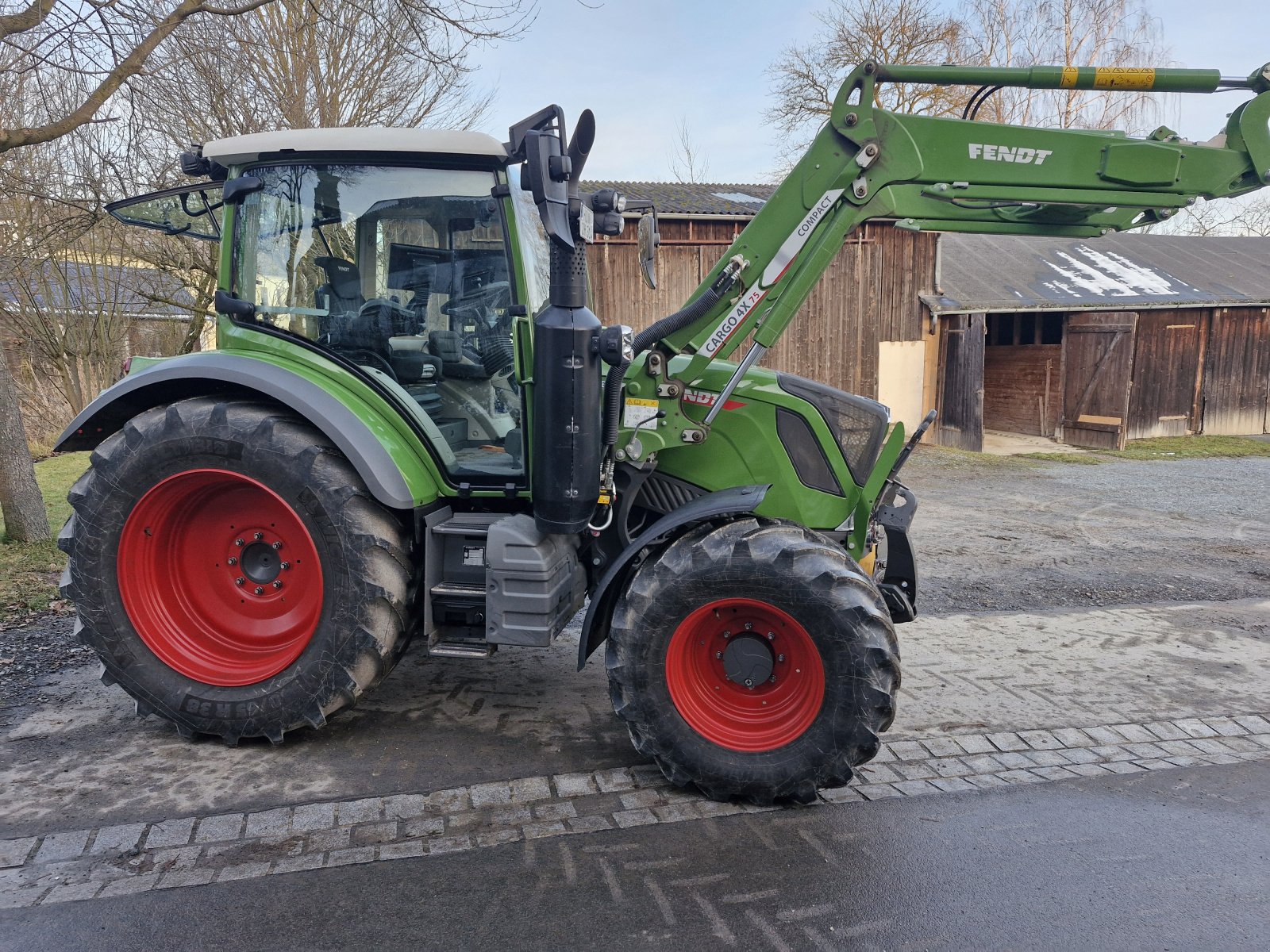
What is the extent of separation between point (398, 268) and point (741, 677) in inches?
90.2

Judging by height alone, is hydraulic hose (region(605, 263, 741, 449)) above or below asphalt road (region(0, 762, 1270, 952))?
above

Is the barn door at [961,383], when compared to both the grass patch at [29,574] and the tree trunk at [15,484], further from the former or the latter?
the tree trunk at [15,484]

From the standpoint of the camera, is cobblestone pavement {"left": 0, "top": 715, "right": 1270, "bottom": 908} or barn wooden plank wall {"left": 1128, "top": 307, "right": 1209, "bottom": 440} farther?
barn wooden plank wall {"left": 1128, "top": 307, "right": 1209, "bottom": 440}

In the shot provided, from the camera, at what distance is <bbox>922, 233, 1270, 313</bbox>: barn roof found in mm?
16192

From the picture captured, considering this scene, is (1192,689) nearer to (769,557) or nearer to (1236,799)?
(1236,799)

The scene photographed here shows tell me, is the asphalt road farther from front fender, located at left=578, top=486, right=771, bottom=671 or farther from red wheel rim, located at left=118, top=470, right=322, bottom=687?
red wheel rim, located at left=118, top=470, right=322, bottom=687

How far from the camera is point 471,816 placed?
10.8 feet

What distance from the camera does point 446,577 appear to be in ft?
12.5

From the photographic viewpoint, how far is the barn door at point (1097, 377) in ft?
51.4

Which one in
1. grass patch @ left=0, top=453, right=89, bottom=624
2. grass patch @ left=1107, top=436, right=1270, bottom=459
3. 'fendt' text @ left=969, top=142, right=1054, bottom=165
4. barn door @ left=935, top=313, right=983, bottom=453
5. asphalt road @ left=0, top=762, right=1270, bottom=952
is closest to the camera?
asphalt road @ left=0, top=762, right=1270, bottom=952

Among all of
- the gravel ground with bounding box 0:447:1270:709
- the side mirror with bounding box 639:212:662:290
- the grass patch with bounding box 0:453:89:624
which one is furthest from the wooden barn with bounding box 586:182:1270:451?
the side mirror with bounding box 639:212:662:290

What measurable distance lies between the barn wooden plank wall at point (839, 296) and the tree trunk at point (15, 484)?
8.45 meters

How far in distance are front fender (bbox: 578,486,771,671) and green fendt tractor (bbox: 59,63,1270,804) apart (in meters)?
0.02

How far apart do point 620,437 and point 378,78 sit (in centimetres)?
1211
